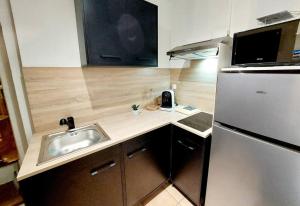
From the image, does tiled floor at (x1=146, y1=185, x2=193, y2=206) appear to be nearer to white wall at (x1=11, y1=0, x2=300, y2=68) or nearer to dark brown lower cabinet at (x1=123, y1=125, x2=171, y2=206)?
dark brown lower cabinet at (x1=123, y1=125, x2=171, y2=206)

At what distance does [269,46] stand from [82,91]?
1.56 metres

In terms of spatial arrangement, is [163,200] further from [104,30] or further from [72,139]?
[104,30]

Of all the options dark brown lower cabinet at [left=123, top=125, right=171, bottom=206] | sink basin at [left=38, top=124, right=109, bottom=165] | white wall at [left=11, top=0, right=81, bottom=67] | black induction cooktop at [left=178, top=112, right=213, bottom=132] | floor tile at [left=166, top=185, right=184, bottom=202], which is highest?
white wall at [left=11, top=0, right=81, bottom=67]

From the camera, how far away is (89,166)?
3.24ft

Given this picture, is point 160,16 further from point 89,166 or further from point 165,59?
point 89,166

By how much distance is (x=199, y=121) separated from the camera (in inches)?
55.9

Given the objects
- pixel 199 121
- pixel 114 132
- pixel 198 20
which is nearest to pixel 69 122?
pixel 114 132

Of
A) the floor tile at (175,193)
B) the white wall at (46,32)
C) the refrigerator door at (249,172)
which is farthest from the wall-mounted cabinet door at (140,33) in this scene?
the floor tile at (175,193)

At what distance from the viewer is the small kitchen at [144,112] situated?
0.82 meters

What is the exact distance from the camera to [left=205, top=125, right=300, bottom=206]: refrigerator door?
30.3 inches

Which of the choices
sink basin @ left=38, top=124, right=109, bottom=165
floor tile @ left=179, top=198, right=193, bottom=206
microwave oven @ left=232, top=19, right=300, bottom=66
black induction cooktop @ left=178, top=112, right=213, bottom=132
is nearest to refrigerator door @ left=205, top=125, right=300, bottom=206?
black induction cooktop @ left=178, top=112, right=213, bottom=132

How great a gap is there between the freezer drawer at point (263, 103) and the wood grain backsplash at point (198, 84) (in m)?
0.65

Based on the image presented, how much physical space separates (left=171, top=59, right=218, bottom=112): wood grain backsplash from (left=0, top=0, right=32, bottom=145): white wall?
67.1 inches

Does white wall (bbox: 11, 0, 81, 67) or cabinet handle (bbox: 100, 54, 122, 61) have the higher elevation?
white wall (bbox: 11, 0, 81, 67)
